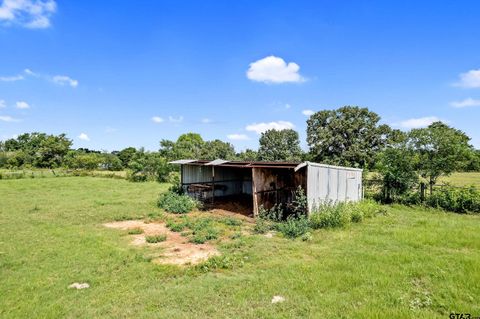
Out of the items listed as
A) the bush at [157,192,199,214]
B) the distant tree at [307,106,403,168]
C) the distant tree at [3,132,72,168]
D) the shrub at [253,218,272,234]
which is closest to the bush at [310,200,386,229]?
the shrub at [253,218,272,234]

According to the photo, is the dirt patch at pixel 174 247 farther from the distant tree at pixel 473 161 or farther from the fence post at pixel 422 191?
the distant tree at pixel 473 161

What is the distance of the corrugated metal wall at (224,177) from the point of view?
1525 cm

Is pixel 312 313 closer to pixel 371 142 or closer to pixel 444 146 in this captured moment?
pixel 444 146

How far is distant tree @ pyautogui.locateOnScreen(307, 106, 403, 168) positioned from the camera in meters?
28.3

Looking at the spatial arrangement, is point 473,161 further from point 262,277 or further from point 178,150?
point 178,150

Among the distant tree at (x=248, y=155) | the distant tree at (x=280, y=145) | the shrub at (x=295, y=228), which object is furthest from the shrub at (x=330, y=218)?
the distant tree at (x=248, y=155)

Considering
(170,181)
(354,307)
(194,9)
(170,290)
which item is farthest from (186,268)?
(170,181)

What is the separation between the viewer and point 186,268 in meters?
5.68

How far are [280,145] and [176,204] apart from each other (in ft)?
106

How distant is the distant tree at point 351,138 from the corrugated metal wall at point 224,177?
14409 mm

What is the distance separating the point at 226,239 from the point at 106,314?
162 inches

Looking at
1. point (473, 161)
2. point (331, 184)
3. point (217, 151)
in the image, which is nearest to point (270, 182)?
point (331, 184)

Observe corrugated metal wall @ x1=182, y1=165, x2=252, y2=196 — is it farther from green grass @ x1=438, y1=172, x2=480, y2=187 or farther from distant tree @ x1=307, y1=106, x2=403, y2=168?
distant tree @ x1=307, y1=106, x2=403, y2=168

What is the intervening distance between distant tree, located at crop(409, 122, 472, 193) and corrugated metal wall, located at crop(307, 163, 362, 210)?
10.0ft
